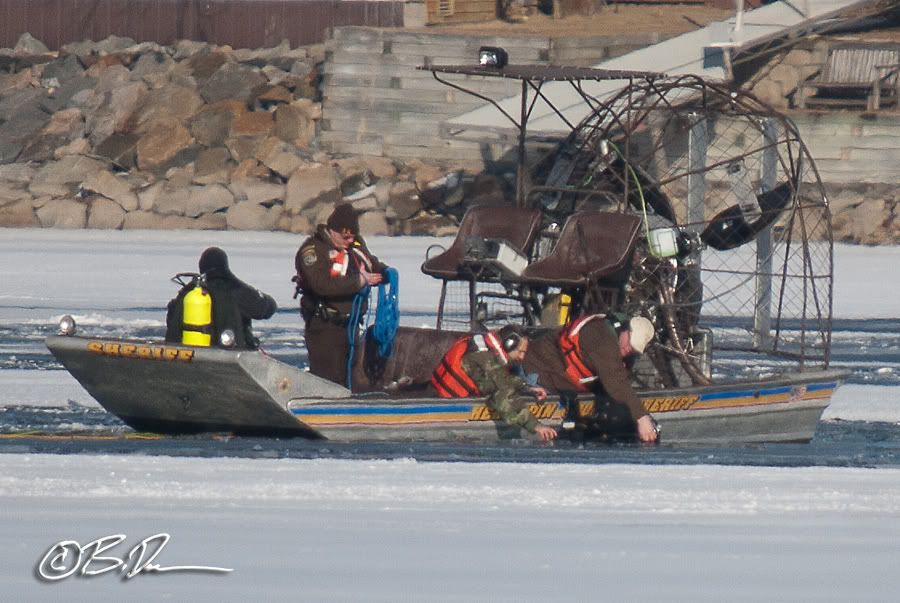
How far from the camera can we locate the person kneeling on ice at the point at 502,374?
→ 1023 centimetres

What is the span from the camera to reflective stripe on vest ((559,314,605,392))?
1041 cm

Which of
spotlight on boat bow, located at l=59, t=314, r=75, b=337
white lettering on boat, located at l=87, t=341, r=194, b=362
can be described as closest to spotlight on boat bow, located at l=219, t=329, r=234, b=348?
white lettering on boat, located at l=87, t=341, r=194, b=362

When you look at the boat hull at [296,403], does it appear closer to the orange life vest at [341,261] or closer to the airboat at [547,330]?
the airboat at [547,330]

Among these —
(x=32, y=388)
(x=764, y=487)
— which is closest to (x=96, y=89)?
(x=32, y=388)

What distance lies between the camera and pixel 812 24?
26.7 meters

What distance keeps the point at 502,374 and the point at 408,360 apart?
1.23m

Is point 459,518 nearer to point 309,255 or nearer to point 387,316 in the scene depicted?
point 309,255

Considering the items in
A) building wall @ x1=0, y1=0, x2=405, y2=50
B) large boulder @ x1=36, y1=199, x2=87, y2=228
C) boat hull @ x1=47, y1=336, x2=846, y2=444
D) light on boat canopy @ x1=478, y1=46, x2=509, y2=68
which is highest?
light on boat canopy @ x1=478, y1=46, x2=509, y2=68

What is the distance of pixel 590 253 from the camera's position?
11078mm

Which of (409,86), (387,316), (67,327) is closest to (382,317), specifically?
(387,316)

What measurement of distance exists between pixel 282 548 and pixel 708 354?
5180 millimetres

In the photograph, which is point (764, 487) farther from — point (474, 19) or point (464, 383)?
point (474, 19)

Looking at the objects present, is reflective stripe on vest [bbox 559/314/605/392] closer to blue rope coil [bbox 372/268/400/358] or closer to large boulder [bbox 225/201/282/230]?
blue rope coil [bbox 372/268/400/358]

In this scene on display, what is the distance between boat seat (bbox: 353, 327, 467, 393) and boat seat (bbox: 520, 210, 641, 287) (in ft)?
2.23
